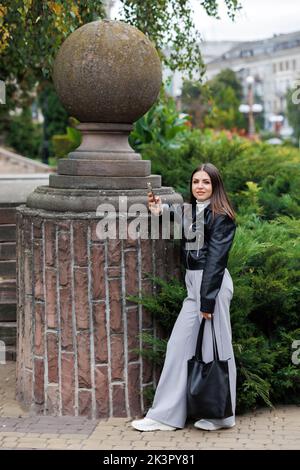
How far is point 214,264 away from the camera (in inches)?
229

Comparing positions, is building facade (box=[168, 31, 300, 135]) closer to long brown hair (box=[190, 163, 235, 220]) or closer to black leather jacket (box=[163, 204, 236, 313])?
long brown hair (box=[190, 163, 235, 220])

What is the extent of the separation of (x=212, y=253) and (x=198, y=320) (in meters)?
0.47

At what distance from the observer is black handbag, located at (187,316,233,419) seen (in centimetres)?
586

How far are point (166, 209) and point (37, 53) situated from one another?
4447mm

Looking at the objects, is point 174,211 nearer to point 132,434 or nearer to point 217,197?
point 217,197

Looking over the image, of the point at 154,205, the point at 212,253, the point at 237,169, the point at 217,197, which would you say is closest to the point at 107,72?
the point at 154,205

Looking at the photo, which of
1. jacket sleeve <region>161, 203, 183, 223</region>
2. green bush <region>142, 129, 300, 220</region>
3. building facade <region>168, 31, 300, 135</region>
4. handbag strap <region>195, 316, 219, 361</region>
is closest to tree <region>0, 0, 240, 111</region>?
green bush <region>142, 129, 300, 220</region>

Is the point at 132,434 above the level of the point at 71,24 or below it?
below

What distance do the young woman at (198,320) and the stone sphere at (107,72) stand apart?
796 mm

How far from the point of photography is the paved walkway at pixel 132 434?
5641 millimetres

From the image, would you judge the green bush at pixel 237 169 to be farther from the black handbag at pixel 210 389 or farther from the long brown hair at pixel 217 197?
the black handbag at pixel 210 389

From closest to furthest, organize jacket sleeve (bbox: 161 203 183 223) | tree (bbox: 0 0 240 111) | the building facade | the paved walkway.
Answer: the paved walkway → jacket sleeve (bbox: 161 203 183 223) → tree (bbox: 0 0 240 111) → the building facade

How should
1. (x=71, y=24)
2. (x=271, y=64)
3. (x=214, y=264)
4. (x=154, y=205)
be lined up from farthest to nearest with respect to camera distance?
(x=271, y=64), (x=71, y=24), (x=154, y=205), (x=214, y=264)

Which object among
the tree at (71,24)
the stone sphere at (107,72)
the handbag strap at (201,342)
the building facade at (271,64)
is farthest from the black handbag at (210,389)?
the building facade at (271,64)
